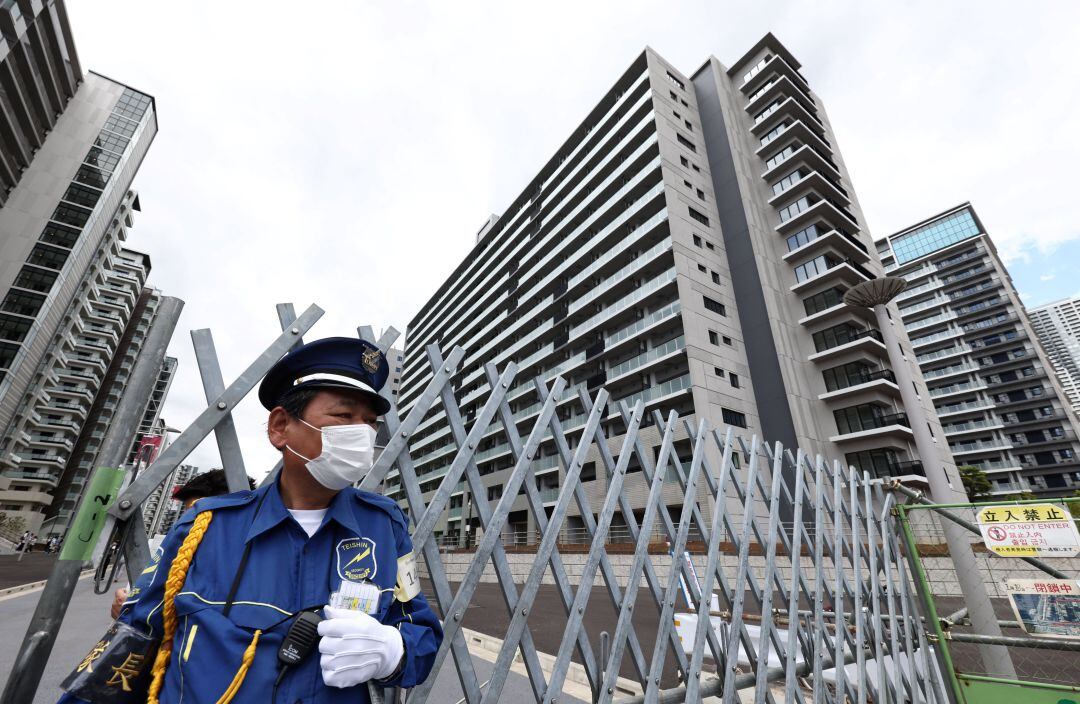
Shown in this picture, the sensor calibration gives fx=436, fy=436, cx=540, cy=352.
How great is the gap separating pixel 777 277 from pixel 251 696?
3179 cm

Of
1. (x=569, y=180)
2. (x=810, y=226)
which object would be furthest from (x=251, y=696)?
(x=569, y=180)

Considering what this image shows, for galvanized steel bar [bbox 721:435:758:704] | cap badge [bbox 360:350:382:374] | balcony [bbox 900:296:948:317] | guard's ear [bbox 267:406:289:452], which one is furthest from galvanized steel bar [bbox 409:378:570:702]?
balcony [bbox 900:296:948:317]

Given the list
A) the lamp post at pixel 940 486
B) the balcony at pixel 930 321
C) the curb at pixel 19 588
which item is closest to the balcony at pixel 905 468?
the lamp post at pixel 940 486

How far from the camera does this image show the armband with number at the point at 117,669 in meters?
0.95

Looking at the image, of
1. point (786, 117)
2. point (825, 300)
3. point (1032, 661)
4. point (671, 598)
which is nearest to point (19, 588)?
point (671, 598)

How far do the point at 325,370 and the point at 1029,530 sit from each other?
4805 mm

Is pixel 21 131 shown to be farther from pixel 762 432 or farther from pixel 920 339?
pixel 920 339

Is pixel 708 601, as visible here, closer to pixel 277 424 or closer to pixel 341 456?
pixel 341 456

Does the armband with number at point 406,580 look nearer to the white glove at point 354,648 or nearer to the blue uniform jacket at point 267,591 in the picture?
the blue uniform jacket at point 267,591

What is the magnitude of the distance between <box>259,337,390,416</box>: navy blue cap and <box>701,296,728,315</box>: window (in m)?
27.0

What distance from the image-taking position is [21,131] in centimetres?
2602

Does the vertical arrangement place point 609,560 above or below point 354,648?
above

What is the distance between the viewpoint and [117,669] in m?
0.98

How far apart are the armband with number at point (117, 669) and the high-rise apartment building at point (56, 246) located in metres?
22.0
